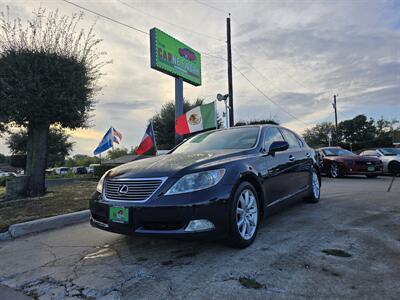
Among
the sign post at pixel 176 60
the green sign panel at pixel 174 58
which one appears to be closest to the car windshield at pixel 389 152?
the sign post at pixel 176 60

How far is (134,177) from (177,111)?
1260 centimetres

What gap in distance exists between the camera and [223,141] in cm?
462

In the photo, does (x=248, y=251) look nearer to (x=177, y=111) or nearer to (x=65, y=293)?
(x=65, y=293)

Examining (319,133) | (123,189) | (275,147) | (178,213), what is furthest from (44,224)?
(319,133)

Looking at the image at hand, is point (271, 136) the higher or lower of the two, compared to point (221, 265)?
higher

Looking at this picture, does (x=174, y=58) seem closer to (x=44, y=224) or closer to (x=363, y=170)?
(x=363, y=170)

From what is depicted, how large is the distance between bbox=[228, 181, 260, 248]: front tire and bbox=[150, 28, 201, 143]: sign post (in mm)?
11016

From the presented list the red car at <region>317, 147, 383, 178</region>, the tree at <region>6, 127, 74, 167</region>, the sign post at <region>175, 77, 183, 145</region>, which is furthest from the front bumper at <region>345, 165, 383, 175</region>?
the tree at <region>6, 127, 74, 167</region>

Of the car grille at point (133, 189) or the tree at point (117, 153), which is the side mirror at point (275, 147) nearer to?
the car grille at point (133, 189)

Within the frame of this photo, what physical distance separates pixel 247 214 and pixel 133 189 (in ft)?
4.38

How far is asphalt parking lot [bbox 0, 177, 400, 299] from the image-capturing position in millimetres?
2535

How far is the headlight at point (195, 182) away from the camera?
314 centimetres

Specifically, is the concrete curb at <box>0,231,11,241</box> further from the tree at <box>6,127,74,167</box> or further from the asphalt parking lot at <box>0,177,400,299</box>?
the tree at <box>6,127,74,167</box>

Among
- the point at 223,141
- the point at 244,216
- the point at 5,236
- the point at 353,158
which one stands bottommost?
the point at 5,236
